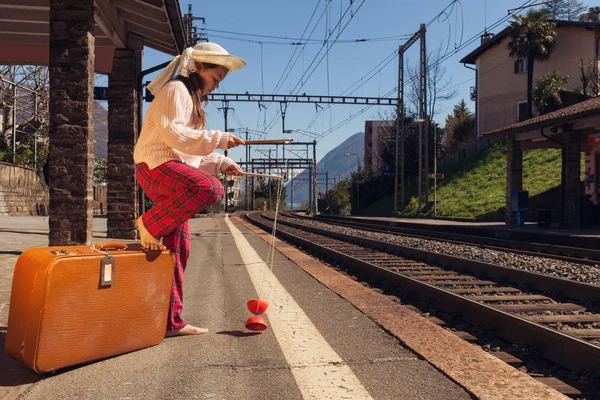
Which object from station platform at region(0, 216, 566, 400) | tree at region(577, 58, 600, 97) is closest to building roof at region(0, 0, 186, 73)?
station platform at region(0, 216, 566, 400)

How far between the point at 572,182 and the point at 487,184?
58.7 feet

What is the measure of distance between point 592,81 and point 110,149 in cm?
3572

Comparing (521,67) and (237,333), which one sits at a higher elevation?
(521,67)

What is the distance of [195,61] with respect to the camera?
3.43 metres

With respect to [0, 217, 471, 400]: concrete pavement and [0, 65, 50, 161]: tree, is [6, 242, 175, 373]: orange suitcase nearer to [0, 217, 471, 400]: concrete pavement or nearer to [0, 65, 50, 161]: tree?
[0, 217, 471, 400]: concrete pavement

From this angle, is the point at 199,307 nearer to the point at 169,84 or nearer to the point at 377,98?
the point at 169,84

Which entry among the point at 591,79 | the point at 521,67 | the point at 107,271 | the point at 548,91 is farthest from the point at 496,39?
the point at 107,271

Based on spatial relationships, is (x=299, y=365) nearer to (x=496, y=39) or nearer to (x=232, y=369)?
(x=232, y=369)

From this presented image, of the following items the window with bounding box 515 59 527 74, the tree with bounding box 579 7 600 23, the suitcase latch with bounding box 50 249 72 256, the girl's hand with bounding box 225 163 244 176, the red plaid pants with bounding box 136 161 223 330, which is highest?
the tree with bounding box 579 7 600 23

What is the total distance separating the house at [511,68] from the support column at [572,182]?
2405 centimetres

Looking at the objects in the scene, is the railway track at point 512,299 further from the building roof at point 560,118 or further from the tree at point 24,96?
the tree at point 24,96

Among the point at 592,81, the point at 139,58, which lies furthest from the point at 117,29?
the point at 592,81

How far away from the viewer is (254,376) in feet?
9.39

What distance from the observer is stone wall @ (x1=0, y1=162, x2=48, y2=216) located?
22.4 m
